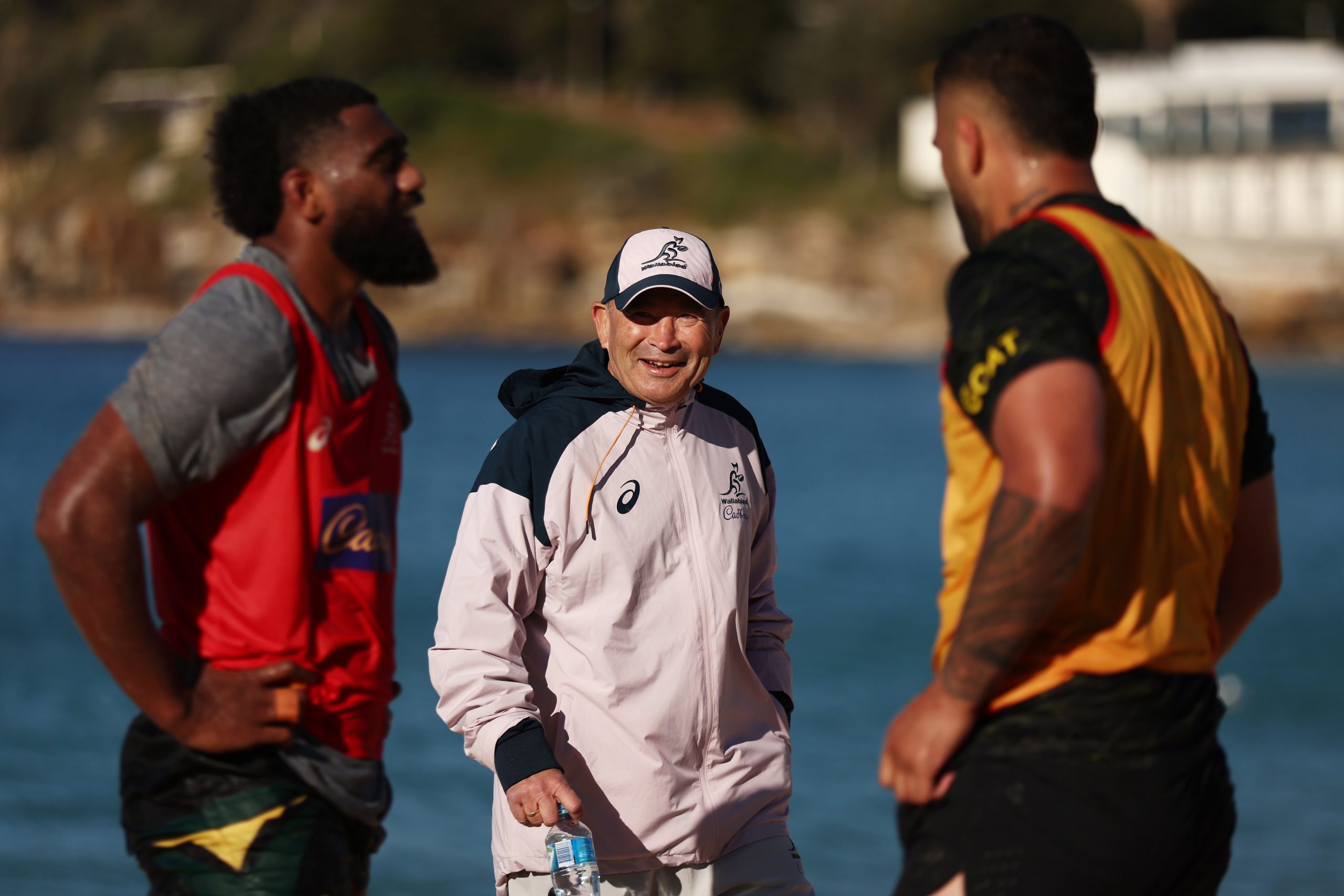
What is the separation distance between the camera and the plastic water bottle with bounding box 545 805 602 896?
286 cm

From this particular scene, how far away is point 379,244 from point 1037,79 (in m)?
1.41

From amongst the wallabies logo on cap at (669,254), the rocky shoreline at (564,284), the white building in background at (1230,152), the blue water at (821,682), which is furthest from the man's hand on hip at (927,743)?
the white building in background at (1230,152)

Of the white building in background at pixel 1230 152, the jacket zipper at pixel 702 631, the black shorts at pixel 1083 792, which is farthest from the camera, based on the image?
the white building in background at pixel 1230 152

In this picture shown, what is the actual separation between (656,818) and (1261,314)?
57.7m

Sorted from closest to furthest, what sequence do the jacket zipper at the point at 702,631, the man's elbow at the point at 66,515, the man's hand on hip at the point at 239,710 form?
the man's elbow at the point at 66,515 < the man's hand on hip at the point at 239,710 < the jacket zipper at the point at 702,631

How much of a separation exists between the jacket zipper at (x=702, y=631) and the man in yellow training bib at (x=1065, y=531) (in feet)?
2.31

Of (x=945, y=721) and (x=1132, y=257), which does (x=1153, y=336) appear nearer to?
(x=1132, y=257)

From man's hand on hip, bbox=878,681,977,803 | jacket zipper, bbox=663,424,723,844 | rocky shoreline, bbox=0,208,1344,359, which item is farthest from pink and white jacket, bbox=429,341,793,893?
rocky shoreline, bbox=0,208,1344,359

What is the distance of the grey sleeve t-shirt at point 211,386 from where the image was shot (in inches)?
108

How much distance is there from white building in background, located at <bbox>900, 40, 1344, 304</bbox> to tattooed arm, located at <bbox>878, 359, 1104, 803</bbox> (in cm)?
5996

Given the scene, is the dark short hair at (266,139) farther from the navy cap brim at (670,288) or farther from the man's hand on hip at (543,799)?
the man's hand on hip at (543,799)

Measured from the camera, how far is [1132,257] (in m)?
2.26

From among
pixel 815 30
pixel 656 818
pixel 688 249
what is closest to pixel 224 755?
pixel 656 818

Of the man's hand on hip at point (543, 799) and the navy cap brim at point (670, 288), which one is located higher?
the navy cap brim at point (670, 288)
